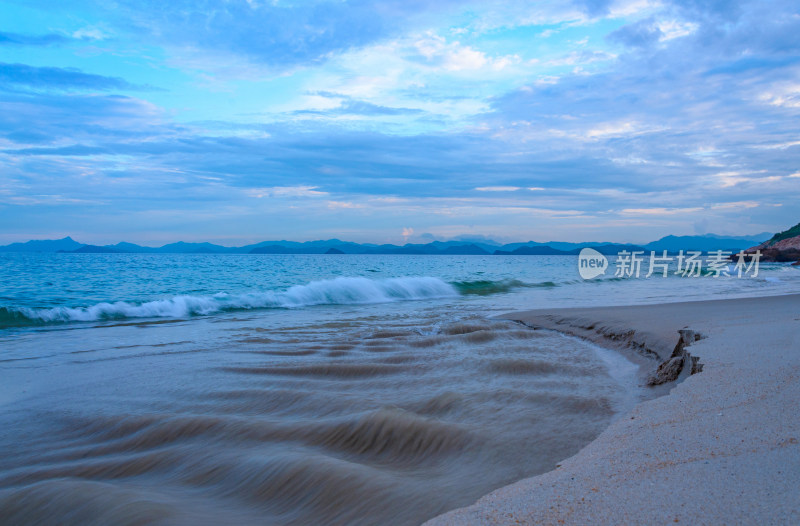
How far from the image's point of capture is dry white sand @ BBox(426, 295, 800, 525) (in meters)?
1.84

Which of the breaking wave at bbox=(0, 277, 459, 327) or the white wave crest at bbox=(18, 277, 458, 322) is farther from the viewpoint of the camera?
the white wave crest at bbox=(18, 277, 458, 322)

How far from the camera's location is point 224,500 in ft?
9.77

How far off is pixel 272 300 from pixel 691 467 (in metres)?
16.3

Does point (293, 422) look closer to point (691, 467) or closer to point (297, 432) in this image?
point (297, 432)

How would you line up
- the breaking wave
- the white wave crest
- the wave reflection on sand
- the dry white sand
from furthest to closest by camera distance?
1. the white wave crest
2. the breaking wave
3. the wave reflection on sand
4. the dry white sand

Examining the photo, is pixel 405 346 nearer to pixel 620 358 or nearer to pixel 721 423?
pixel 620 358

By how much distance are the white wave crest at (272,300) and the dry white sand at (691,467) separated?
14.0m

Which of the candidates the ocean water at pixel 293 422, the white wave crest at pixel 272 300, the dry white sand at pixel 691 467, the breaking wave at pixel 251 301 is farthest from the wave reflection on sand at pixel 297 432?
the white wave crest at pixel 272 300

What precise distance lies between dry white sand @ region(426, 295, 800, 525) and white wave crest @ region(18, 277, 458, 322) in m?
14.0

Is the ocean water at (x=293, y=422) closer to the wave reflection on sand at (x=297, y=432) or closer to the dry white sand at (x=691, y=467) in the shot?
the wave reflection on sand at (x=297, y=432)

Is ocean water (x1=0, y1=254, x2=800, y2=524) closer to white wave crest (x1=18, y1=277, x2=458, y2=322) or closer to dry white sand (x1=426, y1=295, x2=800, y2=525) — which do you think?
dry white sand (x1=426, y1=295, x2=800, y2=525)

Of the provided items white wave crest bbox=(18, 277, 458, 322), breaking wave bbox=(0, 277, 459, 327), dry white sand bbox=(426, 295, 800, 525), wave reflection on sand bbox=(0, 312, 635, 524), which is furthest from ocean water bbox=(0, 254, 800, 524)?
white wave crest bbox=(18, 277, 458, 322)

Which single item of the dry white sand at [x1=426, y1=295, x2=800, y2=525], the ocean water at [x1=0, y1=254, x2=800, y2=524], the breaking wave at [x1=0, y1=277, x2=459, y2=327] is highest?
the dry white sand at [x1=426, y1=295, x2=800, y2=525]

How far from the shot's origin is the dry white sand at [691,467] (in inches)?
72.6
